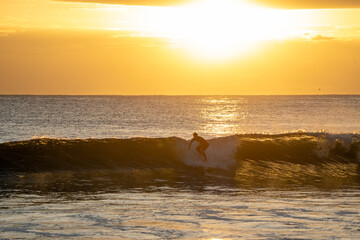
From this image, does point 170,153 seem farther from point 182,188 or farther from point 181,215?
point 181,215

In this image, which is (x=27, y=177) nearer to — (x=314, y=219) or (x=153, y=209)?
(x=153, y=209)

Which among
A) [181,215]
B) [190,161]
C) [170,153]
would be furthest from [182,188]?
[170,153]

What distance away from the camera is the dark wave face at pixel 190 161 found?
2761cm

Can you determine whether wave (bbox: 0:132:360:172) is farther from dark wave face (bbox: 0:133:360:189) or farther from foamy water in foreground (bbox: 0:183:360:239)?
foamy water in foreground (bbox: 0:183:360:239)

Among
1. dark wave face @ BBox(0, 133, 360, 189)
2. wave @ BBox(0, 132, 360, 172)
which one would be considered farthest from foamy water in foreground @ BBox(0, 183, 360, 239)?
wave @ BBox(0, 132, 360, 172)

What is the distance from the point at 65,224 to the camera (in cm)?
1645

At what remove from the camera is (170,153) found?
112 ft

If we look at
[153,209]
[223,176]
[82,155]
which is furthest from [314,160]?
[153,209]

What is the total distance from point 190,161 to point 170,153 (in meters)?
1.85

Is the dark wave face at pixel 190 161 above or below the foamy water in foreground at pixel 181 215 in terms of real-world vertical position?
above

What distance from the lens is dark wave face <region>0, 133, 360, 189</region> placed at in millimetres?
27609

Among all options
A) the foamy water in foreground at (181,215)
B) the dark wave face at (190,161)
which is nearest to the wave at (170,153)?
the dark wave face at (190,161)

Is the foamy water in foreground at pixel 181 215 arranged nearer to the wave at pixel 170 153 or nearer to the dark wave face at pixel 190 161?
the dark wave face at pixel 190 161

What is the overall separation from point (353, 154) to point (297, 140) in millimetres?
3847
